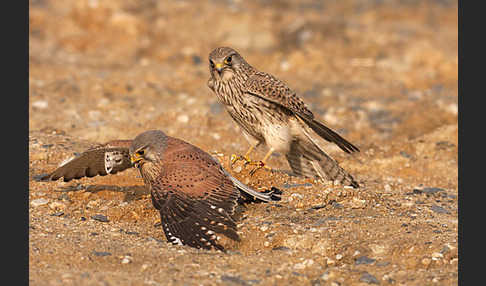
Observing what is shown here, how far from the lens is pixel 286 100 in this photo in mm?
6004

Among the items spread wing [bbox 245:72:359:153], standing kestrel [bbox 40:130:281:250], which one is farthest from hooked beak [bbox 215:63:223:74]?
standing kestrel [bbox 40:130:281:250]

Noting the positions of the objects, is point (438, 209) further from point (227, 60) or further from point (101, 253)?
point (101, 253)

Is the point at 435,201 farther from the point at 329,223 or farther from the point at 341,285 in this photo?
the point at 341,285

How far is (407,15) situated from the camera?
13914 millimetres

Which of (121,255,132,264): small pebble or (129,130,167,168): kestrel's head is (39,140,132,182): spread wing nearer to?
(129,130,167,168): kestrel's head

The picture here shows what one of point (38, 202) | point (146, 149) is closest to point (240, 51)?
point (38, 202)

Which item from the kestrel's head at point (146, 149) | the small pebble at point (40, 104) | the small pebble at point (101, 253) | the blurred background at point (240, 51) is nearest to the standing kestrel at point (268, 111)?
the kestrel's head at point (146, 149)

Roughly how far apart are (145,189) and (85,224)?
90cm

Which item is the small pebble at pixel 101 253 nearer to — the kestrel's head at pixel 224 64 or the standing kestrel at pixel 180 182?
the standing kestrel at pixel 180 182

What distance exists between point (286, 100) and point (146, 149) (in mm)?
1636

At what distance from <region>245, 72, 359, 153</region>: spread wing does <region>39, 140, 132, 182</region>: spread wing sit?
1376mm

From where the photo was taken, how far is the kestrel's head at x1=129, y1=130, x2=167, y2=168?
4.94 meters

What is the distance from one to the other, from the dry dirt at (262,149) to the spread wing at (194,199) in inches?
5.4

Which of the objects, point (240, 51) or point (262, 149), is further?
point (240, 51)
